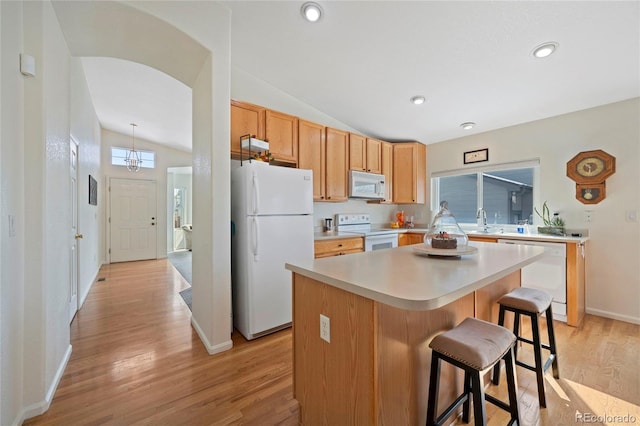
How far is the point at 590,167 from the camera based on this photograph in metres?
2.98

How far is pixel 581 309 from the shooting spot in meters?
2.84

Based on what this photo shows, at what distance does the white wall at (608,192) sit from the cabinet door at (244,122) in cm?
345

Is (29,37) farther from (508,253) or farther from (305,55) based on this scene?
(508,253)

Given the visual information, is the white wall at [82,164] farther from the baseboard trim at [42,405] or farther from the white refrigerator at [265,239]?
the white refrigerator at [265,239]

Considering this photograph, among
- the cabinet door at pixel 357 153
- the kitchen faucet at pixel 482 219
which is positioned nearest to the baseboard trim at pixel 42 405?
the cabinet door at pixel 357 153

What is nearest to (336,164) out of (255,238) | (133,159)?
(255,238)

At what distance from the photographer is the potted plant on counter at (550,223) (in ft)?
10.2

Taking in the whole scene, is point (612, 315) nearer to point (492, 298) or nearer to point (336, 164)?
point (492, 298)

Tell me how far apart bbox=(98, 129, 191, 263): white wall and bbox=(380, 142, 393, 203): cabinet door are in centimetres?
532

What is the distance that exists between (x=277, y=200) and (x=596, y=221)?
3.55 metres

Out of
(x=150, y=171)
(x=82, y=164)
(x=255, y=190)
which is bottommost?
(x=255, y=190)

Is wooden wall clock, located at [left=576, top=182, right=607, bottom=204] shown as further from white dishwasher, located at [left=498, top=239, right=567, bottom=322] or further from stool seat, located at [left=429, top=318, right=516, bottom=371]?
stool seat, located at [left=429, top=318, right=516, bottom=371]

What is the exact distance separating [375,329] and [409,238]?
3.36m

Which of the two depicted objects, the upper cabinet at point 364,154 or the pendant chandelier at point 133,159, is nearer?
the upper cabinet at point 364,154
